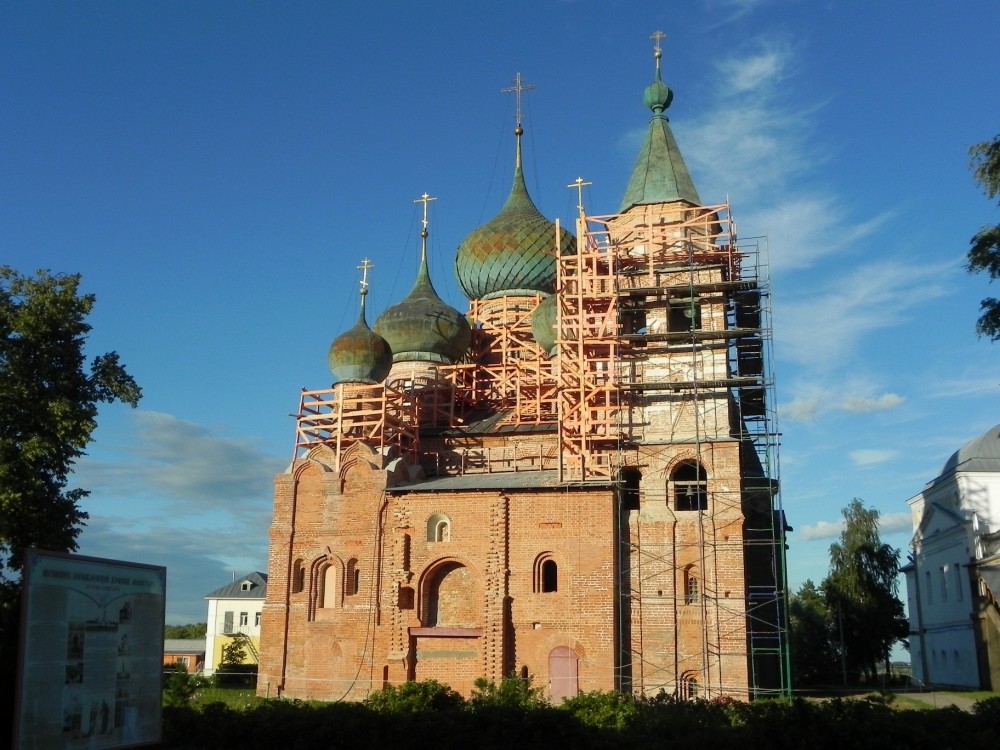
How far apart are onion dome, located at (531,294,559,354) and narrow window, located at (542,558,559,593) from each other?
589 centimetres

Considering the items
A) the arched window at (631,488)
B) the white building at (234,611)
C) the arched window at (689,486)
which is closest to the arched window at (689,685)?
the arched window at (689,486)

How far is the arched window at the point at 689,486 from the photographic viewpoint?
23531mm

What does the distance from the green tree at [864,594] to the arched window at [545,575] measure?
17.9 m

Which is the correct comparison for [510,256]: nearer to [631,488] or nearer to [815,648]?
[631,488]

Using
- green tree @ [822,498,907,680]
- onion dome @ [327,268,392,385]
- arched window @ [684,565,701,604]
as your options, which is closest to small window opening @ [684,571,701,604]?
arched window @ [684,565,701,604]

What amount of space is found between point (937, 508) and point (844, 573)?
178 inches

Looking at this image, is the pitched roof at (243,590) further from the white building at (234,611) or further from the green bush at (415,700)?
the green bush at (415,700)

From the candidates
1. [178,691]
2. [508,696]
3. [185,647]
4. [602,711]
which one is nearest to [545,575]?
[508,696]

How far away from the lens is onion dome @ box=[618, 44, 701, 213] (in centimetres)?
2658

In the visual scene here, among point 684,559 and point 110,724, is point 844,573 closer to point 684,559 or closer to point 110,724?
point 684,559

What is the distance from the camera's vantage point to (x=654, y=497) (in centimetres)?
2341

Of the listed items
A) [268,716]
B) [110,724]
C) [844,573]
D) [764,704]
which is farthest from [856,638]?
[110,724]

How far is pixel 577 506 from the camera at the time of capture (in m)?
23.2

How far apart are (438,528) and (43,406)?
10.4m
